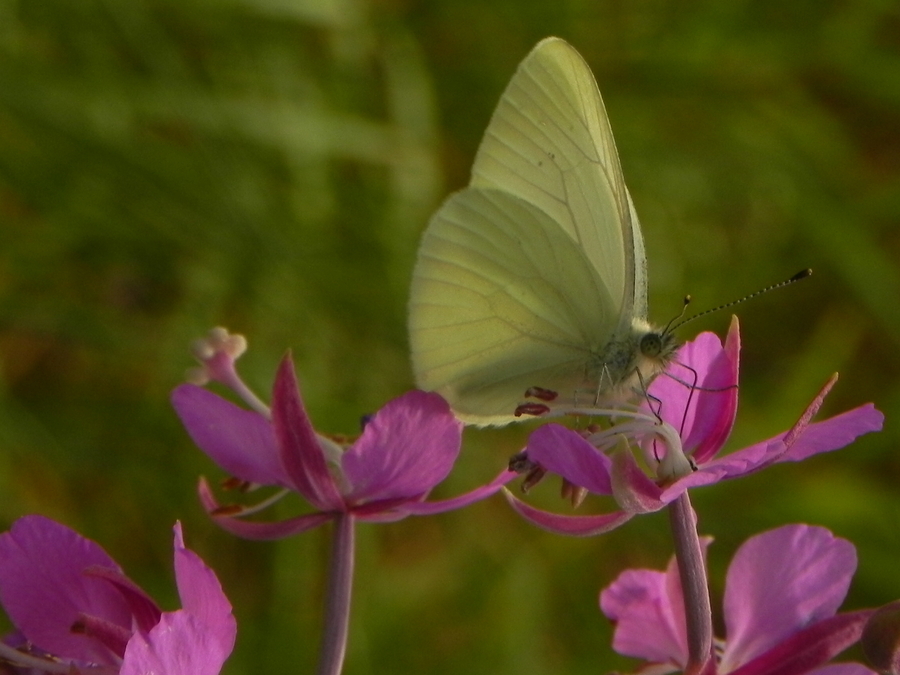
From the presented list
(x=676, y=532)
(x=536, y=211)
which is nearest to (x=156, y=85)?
(x=536, y=211)

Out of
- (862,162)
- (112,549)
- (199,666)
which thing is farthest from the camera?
(862,162)

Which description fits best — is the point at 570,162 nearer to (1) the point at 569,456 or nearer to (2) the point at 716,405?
(2) the point at 716,405

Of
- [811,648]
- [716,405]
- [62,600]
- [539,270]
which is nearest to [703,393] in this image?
[716,405]

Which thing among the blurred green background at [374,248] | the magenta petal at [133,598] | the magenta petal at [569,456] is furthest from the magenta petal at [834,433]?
the blurred green background at [374,248]

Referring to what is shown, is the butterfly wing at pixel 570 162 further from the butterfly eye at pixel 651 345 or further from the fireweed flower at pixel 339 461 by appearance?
the fireweed flower at pixel 339 461

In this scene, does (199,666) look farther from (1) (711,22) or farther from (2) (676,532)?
(1) (711,22)

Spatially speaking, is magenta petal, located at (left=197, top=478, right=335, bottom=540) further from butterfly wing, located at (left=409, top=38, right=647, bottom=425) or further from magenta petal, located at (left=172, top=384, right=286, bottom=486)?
butterfly wing, located at (left=409, top=38, right=647, bottom=425)
